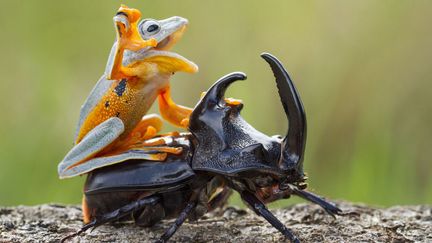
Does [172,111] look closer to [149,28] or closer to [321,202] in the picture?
[149,28]

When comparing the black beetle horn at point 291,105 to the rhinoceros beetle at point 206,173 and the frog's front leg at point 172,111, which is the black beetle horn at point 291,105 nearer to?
the rhinoceros beetle at point 206,173

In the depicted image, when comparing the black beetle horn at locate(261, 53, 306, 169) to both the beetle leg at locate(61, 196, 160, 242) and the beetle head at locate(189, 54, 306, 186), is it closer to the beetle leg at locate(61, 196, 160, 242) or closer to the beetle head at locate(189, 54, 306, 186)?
the beetle head at locate(189, 54, 306, 186)

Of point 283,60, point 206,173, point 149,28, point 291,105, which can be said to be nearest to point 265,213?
point 206,173

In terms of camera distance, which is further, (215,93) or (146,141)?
(146,141)

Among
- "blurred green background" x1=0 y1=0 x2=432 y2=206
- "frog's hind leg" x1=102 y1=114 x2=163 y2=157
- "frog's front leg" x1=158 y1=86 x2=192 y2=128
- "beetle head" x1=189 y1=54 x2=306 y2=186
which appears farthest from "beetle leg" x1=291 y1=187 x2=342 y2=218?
"blurred green background" x1=0 y1=0 x2=432 y2=206

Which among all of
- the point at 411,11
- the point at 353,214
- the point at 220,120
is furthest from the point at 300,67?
the point at 220,120

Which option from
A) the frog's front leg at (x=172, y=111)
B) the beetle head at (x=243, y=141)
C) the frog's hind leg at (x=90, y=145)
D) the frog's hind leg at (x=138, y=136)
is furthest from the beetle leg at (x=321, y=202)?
the frog's hind leg at (x=90, y=145)

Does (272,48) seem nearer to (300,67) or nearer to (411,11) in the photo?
(300,67)
